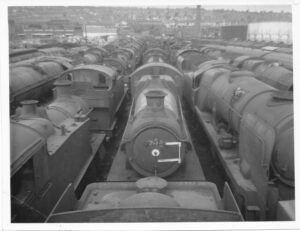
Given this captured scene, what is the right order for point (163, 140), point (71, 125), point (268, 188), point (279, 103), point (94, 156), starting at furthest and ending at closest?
point (94, 156) → point (71, 125) → point (163, 140) → point (279, 103) → point (268, 188)

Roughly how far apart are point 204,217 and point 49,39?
171 ft

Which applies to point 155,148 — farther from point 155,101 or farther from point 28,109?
point 28,109

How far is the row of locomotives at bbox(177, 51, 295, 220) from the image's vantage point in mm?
6105

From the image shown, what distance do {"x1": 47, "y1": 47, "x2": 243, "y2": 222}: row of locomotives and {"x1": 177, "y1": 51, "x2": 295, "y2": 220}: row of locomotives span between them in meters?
1.03

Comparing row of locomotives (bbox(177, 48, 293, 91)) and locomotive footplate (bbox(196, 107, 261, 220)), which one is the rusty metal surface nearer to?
locomotive footplate (bbox(196, 107, 261, 220))

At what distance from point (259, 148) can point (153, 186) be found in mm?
2528

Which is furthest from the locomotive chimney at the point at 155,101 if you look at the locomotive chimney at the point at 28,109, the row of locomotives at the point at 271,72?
the row of locomotives at the point at 271,72

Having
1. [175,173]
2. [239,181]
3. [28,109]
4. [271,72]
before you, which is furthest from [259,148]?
[271,72]

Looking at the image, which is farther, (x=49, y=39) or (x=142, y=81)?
(x=49, y=39)

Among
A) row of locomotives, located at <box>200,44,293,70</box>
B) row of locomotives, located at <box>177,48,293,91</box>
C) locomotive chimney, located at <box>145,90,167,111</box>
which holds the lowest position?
row of locomotives, located at <box>200,44,293,70</box>

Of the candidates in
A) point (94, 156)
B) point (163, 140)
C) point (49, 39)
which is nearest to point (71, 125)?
point (94, 156)

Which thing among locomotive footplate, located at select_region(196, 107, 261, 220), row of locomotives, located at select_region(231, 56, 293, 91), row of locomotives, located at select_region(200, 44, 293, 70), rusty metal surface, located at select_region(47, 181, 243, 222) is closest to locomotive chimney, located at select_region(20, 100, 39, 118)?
rusty metal surface, located at select_region(47, 181, 243, 222)
